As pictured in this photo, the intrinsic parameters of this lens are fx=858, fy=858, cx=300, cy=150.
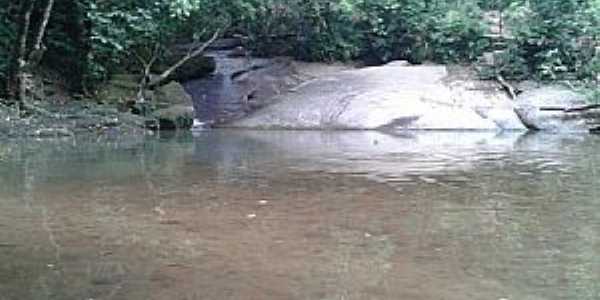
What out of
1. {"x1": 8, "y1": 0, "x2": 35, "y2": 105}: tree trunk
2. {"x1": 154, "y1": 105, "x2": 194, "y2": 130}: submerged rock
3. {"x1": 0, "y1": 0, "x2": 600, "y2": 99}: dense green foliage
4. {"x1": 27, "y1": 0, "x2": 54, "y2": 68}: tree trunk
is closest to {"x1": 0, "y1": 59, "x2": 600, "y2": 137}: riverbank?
{"x1": 154, "y1": 105, "x2": 194, "y2": 130}: submerged rock

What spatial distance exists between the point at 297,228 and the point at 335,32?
18380mm

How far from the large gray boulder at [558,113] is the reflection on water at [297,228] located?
28.5 feet

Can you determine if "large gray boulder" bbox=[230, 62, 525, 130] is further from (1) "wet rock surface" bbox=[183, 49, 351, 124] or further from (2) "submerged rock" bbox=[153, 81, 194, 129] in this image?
(2) "submerged rock" bbox=[153, 81, 194, 129]

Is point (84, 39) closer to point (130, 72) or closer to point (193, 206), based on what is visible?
point (130, 72)

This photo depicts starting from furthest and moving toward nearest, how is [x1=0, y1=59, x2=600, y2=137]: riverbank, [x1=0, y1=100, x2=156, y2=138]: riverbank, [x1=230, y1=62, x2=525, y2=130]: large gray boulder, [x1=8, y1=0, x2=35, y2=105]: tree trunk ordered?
[x1=230, y1=62, x2=525, y2=130]: large gray boulder < [x1=0, y1=59, x2=600, y2=137]: riverbank < [x1=8, y1=0, x2=35, y2=105]: tree trunk < [x1=0, y1=100, x2=156, y2=138]: riverbank

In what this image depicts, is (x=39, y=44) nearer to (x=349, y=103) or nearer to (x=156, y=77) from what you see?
(x=156, y=77)

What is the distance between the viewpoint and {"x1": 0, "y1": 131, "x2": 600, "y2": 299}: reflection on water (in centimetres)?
435

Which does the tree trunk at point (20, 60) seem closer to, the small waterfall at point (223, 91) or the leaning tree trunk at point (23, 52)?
the leaning tree trunk at point (23, 52)

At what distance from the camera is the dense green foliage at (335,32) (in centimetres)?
1820

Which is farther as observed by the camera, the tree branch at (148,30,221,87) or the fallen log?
the tree branch at (148,30,221,87)

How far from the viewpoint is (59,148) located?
43.7 feet

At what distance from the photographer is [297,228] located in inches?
236

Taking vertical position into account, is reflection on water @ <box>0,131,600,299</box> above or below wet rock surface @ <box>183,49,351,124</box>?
below

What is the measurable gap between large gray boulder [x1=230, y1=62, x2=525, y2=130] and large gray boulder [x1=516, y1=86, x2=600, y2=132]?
0.33 m
